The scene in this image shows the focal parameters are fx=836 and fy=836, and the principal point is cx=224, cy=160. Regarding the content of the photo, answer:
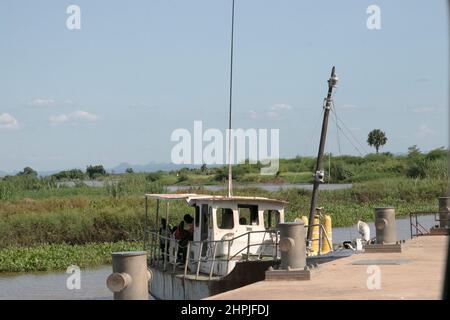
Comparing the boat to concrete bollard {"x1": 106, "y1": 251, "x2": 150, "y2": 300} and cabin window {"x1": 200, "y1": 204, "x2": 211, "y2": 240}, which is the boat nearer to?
cabin window {"x1": 200, "y1": 204, "x2": 211, "y2": 240}

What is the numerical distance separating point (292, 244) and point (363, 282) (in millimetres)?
1141

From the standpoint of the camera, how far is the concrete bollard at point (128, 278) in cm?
848

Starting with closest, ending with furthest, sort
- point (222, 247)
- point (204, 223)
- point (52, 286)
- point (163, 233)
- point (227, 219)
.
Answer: point (222, 247) → point (227, 219) → point (204, 223) → point (163, 233) → point (52, 286)

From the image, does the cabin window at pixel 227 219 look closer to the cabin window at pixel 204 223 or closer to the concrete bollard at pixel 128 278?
the cabin window at pixel 204 223

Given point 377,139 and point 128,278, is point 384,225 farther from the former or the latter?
point 377,139

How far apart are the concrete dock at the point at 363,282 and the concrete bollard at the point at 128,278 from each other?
199cm

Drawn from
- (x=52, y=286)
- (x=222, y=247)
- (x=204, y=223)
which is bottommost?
(x=52, y=286)

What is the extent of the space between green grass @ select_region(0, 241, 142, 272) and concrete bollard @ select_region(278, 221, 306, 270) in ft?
59.1

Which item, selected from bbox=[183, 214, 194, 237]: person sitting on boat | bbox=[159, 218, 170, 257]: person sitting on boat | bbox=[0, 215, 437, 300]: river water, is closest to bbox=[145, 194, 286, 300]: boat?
bbox=[183, 214, 194, 237]: person sitting on boat

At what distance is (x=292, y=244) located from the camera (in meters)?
12.1

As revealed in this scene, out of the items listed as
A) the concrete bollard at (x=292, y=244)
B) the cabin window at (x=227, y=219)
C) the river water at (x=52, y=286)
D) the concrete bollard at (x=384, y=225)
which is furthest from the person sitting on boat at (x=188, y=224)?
the concrete bollard at (x=292, y=244)

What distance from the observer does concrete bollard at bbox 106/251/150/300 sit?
848 cm

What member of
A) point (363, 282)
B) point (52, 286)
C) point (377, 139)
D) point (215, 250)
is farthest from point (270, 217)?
point (377, 139)
